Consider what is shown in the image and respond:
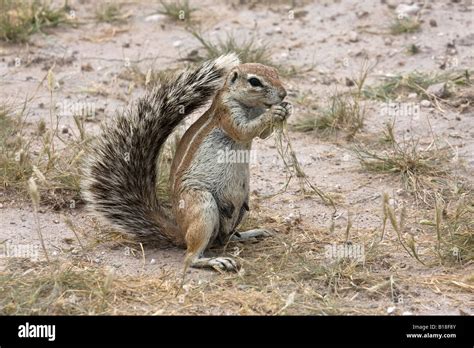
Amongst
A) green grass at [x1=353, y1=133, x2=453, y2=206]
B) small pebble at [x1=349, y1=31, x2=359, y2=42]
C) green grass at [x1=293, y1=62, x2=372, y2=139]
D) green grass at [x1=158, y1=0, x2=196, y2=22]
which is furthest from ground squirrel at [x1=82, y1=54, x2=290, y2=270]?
green grass at [x1=158, y1=0, x2=196, y2=22]

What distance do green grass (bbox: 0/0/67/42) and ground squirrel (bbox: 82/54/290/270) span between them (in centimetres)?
355

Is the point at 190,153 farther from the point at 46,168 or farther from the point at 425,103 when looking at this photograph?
the point at 425,103

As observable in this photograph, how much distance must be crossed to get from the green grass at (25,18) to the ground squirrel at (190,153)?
11.6 feet

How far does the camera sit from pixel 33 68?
8.88 m

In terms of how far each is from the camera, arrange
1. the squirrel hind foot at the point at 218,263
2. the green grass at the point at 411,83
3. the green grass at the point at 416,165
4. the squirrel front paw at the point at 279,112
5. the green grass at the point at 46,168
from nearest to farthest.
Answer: the squirrel hind foot at the point at 218,263
the squirrel front paw at the point at 279,112
the green grass at the point at 46,168
the green grass at the point at 416,165
the green grass at the point at 411,83

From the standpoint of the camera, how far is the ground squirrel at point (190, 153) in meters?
5.89

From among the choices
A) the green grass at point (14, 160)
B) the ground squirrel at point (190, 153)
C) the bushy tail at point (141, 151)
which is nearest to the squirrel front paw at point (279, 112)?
the ground squirrel at point (190, 153)

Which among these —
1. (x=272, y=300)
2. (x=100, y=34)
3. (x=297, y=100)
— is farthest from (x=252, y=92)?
(x=100, y=34)

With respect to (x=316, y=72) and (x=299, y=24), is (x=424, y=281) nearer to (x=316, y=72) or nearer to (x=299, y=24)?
(x=316, y=72)

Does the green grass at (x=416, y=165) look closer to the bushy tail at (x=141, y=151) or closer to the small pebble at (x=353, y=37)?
the bushy tail at (x=141, y=151)

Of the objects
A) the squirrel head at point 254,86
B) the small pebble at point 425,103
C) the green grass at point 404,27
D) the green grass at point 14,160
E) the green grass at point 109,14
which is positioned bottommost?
the green grass at point 14,160

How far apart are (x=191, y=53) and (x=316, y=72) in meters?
1.18

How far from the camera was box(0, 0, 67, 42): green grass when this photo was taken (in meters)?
9.25

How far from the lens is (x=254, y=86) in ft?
19.4
